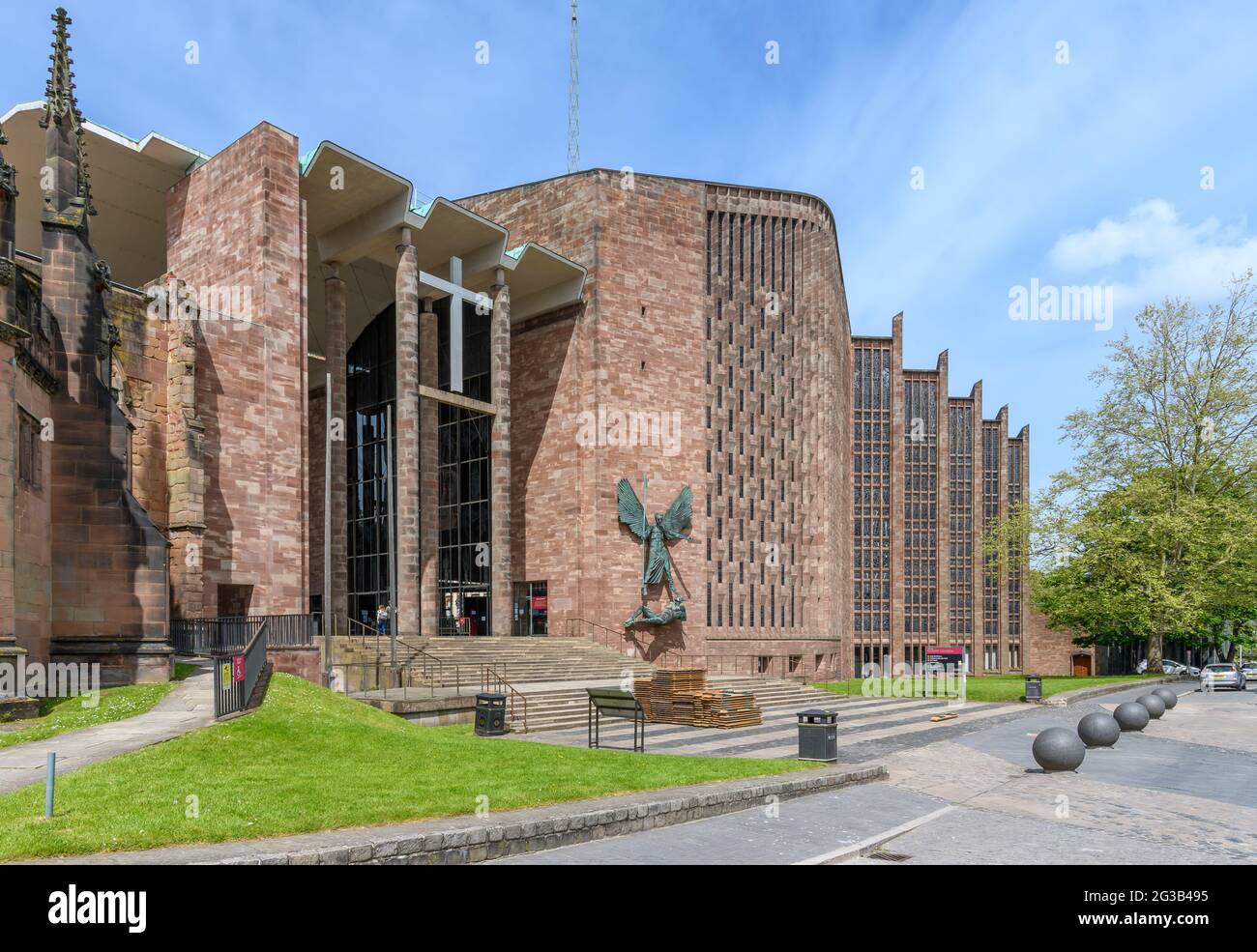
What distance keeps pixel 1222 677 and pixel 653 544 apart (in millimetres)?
27464

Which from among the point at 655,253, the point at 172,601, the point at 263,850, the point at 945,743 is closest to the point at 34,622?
the point at 172,601

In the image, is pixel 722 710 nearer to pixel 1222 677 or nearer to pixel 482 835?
pixel 482 835

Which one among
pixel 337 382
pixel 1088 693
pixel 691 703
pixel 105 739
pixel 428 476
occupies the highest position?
pixel 337 382

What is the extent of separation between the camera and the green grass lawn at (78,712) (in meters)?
13.8

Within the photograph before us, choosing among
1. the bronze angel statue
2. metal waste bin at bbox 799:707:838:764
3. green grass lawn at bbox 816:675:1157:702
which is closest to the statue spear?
the bronze angel statue

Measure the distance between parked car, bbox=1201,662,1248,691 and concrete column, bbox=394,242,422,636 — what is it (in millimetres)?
36275

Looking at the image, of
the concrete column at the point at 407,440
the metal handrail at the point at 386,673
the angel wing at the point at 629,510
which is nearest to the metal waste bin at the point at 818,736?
the metal handrail at the point at 386,673

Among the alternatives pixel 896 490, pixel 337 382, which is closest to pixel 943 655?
pixel 896 490

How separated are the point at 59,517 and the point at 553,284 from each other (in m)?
27.0

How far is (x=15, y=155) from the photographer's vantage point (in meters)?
33.5

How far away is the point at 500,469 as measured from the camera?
1565 inches

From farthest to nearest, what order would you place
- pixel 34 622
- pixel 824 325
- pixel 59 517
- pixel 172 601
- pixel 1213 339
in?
pixel 824 325
pixel 1213 339
pixel 172 601
pixel 59 517
pixel 34 622

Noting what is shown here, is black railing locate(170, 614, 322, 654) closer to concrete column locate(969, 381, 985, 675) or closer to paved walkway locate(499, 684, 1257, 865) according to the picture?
paved walkway locate(499, 684, 1257, 865)

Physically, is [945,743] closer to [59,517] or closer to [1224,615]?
[59,517]
